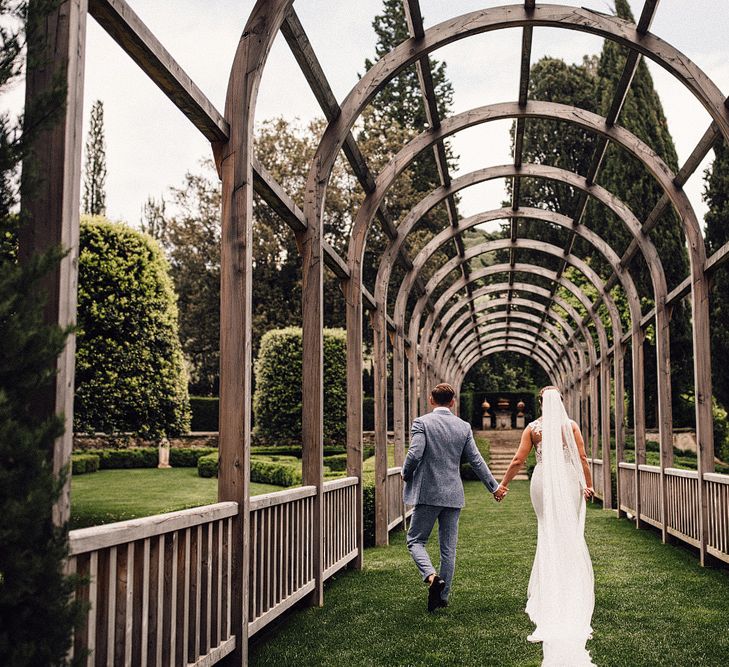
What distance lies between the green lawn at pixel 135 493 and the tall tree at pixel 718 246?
1089 cm

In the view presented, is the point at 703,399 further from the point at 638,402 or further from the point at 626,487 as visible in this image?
the point at 626,487

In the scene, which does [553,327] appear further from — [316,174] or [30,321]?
[30,321]

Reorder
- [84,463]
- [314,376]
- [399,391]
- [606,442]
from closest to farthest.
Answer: [314,376] → [399,391] → [606,442] → [84,463]

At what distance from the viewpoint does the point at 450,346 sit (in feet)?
82.3

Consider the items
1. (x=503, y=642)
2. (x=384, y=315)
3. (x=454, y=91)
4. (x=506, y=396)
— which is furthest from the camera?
(x=506, y=396)

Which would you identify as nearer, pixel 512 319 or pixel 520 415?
pixel 512 319

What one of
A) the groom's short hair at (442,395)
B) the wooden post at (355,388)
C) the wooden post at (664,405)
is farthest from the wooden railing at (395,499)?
the groom's short hair at (442,395)

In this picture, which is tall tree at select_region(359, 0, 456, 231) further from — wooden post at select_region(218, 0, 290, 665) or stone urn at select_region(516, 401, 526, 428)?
wooden post at select_region(218, 0, 290, 665)

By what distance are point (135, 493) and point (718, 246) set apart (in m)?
15.0

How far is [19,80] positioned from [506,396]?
37.4 meters

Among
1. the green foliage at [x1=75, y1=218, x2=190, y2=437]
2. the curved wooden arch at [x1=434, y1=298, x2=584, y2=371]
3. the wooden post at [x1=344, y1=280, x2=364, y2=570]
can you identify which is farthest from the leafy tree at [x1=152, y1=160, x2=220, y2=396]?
the wooden post at [x1=344, y1=280, x2=364, y2=570]

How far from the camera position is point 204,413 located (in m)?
32.4

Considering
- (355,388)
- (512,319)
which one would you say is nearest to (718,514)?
(355,388)

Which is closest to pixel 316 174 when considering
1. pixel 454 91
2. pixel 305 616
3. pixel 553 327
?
pixel 305 616
